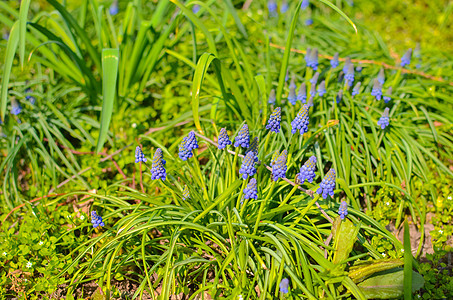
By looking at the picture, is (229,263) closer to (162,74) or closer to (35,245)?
(35,245)

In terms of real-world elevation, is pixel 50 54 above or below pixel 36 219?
above

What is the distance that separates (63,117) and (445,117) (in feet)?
12.0

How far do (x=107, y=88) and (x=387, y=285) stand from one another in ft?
8.29

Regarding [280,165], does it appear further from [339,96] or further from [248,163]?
[339,96]

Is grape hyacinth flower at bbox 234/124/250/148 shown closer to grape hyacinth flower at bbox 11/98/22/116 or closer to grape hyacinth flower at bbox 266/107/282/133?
grape hyacinth flower at bbox 266/107/282/133

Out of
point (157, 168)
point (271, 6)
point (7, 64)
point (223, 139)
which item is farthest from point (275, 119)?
point (271, 6)

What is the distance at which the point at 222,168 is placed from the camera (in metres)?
3.02

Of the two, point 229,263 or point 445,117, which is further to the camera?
point 445,117

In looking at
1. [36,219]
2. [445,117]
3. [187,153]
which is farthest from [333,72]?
[36,219]

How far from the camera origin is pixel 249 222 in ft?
8.70

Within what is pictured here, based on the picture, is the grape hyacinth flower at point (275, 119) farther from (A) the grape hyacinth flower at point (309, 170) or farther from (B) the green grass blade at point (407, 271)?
(B) the green grass blade at point (407, 271)

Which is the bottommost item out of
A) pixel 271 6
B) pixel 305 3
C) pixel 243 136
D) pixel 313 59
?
pixel 243 136

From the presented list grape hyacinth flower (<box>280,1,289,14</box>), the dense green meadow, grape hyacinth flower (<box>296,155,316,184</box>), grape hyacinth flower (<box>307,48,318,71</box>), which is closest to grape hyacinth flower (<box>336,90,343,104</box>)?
the dense green meadow

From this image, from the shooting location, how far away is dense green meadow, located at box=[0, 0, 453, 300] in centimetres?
243
